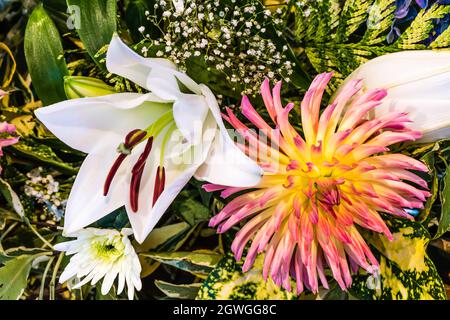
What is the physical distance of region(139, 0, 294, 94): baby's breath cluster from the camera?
550mm

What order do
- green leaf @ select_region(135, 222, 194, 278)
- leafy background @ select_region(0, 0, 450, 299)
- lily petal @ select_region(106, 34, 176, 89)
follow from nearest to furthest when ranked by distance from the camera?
lily petal @ select_region(106, 34, 176, 89), leafy background @ select_region(0, 0, 450, 299), green leaf @ select_region(135, 222, 194, 278)

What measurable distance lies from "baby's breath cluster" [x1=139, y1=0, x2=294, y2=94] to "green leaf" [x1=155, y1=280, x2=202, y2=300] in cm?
26

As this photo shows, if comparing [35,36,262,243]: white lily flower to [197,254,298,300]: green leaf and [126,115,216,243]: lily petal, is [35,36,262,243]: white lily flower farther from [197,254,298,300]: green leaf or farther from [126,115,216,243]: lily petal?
[197,254,298,300]: green leaf

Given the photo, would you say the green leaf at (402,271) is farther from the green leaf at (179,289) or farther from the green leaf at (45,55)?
the green leaf at (45,55)

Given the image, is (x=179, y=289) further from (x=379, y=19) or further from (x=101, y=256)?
(x=379, y=19)

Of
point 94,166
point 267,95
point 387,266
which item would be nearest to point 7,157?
point 94,166

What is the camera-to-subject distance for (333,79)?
1.93 ft

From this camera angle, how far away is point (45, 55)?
612mm

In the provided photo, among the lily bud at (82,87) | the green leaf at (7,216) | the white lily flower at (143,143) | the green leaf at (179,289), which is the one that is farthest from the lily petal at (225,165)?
the green leaf at (7,216)

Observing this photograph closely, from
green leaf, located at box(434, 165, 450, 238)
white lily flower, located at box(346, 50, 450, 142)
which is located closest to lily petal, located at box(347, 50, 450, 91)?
white lily flower, located at box(346, 50, 450, 142)

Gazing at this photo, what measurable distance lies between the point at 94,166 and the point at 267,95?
7.7 inches

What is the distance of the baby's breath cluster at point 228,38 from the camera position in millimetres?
550

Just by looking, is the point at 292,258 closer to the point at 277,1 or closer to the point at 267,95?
the point at 267,95

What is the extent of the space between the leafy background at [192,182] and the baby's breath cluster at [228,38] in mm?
11
